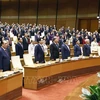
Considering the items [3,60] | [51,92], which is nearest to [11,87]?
[3,60]

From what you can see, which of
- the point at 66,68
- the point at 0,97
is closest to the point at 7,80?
the point at 0,97

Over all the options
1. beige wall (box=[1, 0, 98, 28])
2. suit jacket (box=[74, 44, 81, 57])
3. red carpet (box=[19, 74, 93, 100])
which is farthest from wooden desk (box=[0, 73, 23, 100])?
beige wall (box=[1, 0, 98, 28])

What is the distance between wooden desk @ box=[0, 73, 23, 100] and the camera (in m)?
4.90

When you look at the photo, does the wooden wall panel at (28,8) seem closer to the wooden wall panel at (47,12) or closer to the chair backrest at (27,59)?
the wooden wall panel at (47,12)

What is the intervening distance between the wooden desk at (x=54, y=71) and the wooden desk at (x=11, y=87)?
746 millimetres

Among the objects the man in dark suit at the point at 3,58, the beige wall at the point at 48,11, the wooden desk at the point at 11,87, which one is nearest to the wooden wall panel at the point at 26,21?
the beige wall at the point at 48,11

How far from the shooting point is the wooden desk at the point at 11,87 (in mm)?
4902

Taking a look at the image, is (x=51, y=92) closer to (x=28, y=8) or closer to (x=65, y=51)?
(x=65, y=51)

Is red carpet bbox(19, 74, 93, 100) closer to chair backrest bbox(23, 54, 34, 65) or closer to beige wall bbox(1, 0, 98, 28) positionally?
chair backrest bbox(23, 54, 34, 65)

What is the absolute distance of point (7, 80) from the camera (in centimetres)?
503

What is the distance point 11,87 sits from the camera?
17.3 feet

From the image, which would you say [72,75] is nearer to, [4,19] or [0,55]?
→ [0,55]

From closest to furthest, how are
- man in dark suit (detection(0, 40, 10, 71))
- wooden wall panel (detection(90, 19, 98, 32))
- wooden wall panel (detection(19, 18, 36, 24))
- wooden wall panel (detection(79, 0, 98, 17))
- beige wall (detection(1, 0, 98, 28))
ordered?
man in dark suit (detection(0, 40, 10, 71)) → wooden wall panel (detection(79, 0, 98, 17)) → wooden wall panel (detection(90, 19, 98, 32)) → beige wall (detection(1, 0, 98, 28)) → wooden wall panel (detection(19, 18, 36, 24))

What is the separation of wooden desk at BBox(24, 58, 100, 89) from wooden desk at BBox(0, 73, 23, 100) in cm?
75
